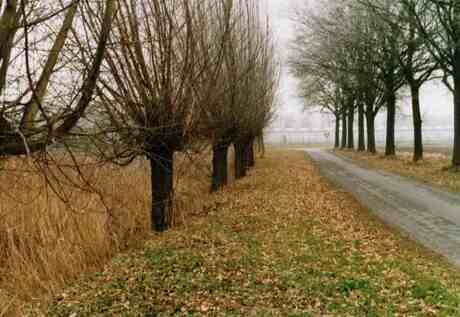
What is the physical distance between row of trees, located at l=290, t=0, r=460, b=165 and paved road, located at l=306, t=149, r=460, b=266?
12.6 feet

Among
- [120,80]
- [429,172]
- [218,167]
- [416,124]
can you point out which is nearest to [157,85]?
[120,80]

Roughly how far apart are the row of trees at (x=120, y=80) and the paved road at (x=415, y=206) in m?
4.35

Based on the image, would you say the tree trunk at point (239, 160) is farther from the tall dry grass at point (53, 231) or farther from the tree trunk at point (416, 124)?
the tree trunk at point (416, 124)

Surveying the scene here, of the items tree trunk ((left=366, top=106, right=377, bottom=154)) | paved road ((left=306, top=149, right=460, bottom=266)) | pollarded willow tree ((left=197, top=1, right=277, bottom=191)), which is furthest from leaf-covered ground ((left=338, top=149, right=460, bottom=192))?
tree trunk ((left=366, top=106, right=377, bottom=154))

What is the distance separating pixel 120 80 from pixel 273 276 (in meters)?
3.81

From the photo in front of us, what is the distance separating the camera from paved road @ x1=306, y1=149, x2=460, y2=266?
22.8 feet

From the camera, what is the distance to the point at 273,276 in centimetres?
536

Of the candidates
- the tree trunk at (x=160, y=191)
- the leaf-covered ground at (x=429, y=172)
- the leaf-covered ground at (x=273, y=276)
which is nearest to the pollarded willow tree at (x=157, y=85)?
the tree trunk at (x=160, y=191)

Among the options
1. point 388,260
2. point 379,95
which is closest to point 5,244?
point 388,260

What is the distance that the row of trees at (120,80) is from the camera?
147 inches

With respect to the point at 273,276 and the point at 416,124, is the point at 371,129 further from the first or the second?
the point at 273,276

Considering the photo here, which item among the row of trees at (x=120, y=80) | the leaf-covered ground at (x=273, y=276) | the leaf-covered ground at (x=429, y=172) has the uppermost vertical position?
the row of trees at (x=120, y=80)

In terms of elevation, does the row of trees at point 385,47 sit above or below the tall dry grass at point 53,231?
above

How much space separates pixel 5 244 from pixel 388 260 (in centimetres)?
626
